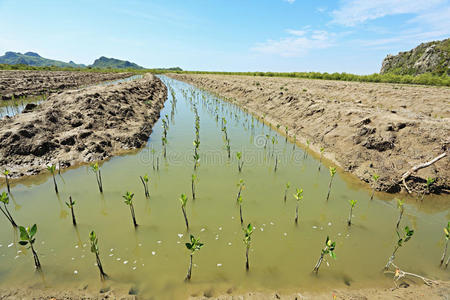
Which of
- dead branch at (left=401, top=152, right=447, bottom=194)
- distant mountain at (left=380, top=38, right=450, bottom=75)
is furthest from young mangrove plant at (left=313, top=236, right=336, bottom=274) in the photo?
distant mountain at (left=380, top=38, right=450, bottom=75)

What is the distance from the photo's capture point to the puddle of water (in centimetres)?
311

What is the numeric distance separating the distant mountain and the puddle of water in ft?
187

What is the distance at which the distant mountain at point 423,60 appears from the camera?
173 ft

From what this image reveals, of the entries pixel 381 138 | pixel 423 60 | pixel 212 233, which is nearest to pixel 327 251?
pixel 212 233

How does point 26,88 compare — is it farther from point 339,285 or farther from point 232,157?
point 339,285

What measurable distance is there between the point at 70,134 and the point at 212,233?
682 centimetres

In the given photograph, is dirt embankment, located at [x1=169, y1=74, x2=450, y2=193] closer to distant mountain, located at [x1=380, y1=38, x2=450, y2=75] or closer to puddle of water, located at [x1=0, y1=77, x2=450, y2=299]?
puddle of water, located at [x1=0, y1=77, x2=450, y2=299]

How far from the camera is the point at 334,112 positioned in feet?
32.8

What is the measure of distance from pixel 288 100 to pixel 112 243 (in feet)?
43.0

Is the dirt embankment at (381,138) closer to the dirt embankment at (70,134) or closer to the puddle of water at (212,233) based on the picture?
the puddle of water at (212,233)

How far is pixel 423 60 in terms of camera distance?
5931 cm

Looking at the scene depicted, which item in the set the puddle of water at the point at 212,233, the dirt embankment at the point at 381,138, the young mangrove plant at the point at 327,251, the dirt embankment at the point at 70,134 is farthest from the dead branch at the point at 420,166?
the dirt embankment at the point at 70,134

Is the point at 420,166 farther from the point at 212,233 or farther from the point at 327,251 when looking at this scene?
the point at 212,233

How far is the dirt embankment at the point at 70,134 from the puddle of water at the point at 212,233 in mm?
908
